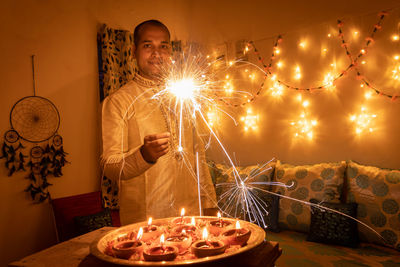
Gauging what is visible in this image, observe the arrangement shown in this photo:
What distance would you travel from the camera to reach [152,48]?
72.9 inches

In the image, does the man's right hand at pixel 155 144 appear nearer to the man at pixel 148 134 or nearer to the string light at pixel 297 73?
the man at pixel 148 134

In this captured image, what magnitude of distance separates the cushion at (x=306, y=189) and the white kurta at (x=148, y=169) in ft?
4.02

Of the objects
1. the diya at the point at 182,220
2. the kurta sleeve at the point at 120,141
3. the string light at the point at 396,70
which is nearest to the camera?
the diya at the point at 182,220

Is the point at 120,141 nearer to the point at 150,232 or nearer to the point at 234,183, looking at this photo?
the point at 150,232

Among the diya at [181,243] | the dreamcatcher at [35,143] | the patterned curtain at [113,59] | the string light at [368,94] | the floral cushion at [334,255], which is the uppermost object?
the patterned curtain at [113,59]

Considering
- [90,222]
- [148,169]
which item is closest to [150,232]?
[148,169]

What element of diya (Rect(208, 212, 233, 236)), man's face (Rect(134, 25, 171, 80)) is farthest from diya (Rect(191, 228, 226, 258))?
man's face (Rect(134, 25, 171, 80))

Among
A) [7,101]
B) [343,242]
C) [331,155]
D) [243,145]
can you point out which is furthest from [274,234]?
[7,101]

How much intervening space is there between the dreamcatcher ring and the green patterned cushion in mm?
1853

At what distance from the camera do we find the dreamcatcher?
275 cm

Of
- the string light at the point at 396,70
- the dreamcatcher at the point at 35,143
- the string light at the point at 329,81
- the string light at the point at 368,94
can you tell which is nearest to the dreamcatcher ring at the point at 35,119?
the dreamcatcher at the point at 35,143

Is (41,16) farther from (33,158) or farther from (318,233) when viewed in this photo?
(318,233)

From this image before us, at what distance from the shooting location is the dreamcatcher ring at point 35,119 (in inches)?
110

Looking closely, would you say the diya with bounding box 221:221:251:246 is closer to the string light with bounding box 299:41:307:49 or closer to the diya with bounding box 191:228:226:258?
the diya with bounding box 191:228:226:258
